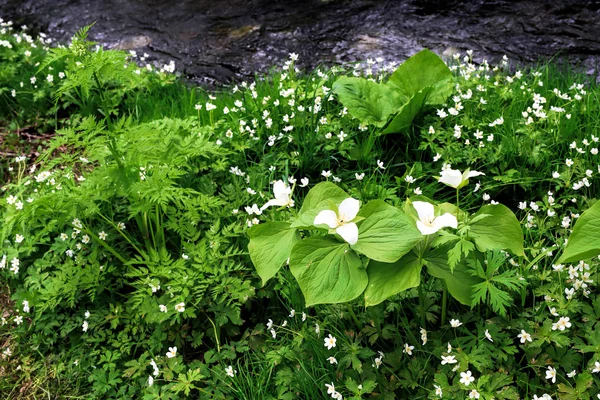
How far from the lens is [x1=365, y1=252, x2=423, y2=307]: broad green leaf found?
209cm

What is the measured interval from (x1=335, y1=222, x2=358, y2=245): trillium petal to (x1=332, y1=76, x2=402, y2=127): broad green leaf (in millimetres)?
1485

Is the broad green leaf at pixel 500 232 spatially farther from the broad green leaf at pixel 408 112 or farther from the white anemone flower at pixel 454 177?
the broad green leaf at pixel 408 112

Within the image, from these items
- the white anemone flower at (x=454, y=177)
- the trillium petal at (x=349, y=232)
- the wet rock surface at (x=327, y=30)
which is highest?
the white anemone flower at (x=454, y=177)

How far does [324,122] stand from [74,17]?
174 inches

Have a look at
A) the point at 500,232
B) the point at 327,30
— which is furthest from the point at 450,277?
the point at 327,30

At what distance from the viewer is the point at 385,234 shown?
2141 millimetres

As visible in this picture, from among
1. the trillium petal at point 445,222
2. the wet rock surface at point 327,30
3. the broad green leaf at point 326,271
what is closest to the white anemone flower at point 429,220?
the trillium petal at point 445,222

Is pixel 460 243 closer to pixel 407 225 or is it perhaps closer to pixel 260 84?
pixel 407 225

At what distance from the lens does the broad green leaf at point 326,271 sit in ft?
6.92

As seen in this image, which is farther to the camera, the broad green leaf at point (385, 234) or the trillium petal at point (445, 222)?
the broad green leaf at point (385, 234)

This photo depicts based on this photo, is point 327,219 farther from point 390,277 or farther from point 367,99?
point 367,99

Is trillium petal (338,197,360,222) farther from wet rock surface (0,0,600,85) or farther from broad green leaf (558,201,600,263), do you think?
wet rock surface (0,0,600,85)

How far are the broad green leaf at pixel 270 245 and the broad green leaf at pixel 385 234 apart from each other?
0.31 meters

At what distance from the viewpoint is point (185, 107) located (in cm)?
404
